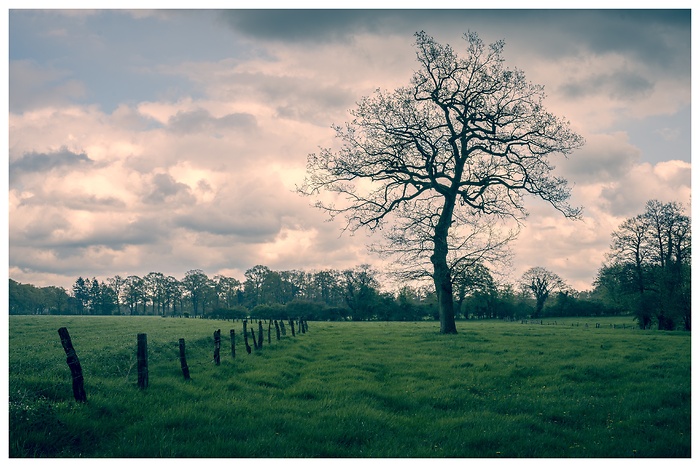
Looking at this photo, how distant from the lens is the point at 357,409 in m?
11.3

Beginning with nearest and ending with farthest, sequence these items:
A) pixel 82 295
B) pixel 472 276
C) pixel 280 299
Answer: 1. pixel 472 276
2. pixel 280 299
3. pixel 82 295

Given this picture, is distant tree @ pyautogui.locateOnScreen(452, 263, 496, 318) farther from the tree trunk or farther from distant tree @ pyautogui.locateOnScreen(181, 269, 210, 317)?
distant tree @ pyautogui.locateOnScreen(181, 269, 210, 317)

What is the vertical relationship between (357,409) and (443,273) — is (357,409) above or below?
below

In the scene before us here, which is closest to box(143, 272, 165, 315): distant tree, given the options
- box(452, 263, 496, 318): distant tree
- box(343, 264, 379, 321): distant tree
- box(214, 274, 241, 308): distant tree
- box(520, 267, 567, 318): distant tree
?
box(214, 274, 241, 308): distant tree

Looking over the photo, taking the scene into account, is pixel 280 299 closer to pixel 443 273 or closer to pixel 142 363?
pixel 443 273

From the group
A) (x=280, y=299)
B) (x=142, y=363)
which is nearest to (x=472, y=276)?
(x=142, y=363)

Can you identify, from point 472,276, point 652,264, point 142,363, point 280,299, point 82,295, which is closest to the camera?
point 142,363

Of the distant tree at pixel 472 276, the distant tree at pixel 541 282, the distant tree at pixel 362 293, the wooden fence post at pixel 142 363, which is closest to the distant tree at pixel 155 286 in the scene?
the distant tree at pixel 362 293

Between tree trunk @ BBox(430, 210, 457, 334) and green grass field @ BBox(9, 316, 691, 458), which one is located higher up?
tree trunk @ BBox(430, 210, 457, 334)

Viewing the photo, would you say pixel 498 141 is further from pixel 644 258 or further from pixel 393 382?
pixel 644 258

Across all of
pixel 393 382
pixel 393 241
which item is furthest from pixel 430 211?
pixel 393 382

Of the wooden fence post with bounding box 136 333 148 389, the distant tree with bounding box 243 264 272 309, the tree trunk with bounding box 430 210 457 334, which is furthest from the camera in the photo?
the distant tree with bounding box 243 264 272 309

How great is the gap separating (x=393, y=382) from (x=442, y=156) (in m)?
21.0

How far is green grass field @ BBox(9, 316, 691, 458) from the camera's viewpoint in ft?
28.6
